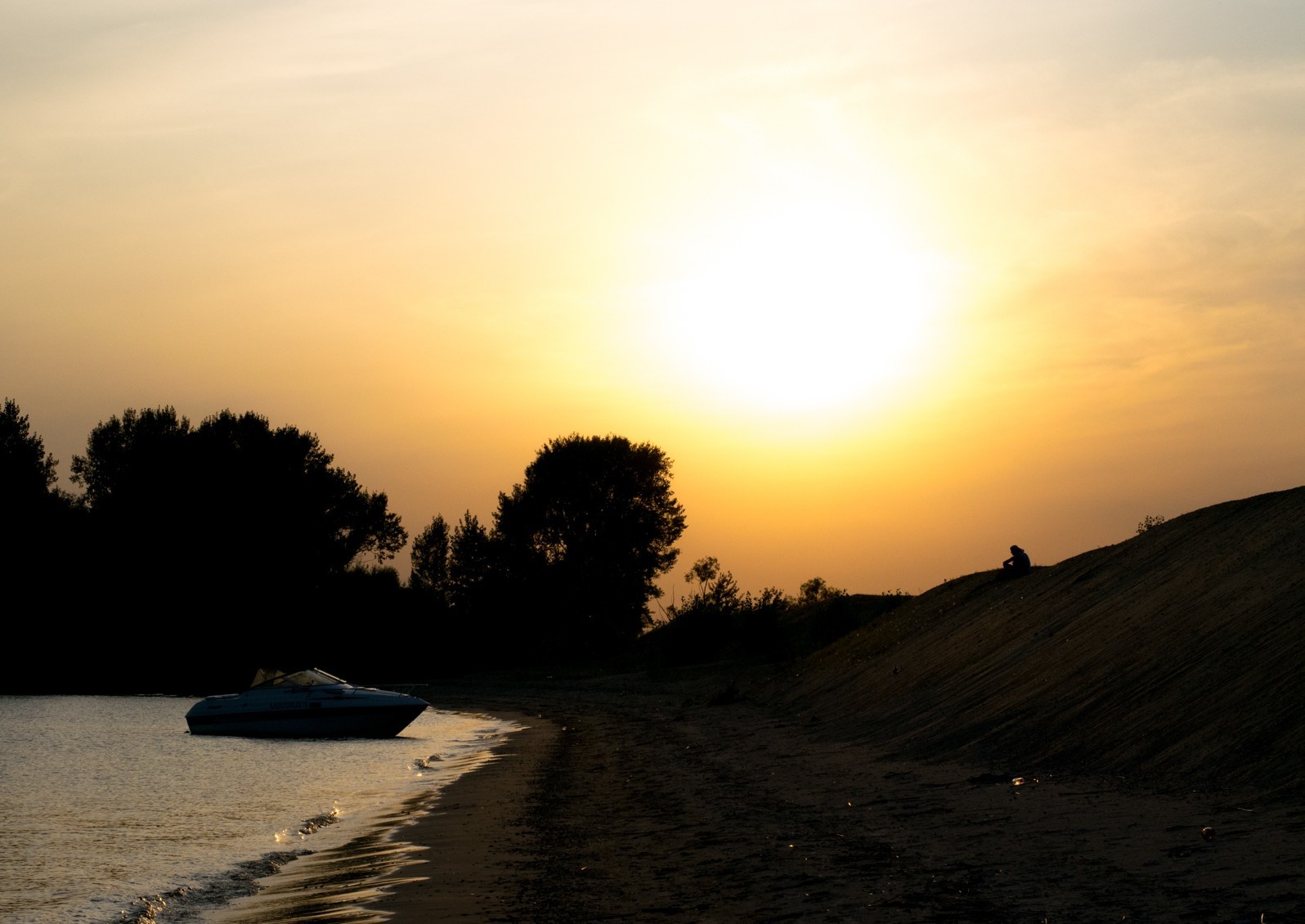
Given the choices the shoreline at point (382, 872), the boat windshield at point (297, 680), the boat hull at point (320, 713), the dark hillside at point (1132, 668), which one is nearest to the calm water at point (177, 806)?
the shoreline at point (382, 872)

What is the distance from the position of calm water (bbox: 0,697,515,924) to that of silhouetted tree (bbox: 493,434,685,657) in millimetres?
55803

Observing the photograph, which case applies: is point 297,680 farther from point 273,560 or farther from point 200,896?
point 273,560

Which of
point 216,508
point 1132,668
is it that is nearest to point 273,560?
point 216,508

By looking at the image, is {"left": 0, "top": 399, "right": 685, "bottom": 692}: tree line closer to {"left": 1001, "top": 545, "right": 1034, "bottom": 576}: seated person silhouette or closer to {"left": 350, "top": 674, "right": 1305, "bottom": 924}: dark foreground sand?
{"left": 1001, "top": 545, "right": 1034, "bottom": 576}: seated person silhouette

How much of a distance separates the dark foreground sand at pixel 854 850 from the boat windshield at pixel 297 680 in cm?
2180

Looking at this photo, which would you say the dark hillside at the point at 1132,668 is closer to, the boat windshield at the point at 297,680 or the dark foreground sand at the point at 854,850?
the dark foreground sand at the point at 854,850

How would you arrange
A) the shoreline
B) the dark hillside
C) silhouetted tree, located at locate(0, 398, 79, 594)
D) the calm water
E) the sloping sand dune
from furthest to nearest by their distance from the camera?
silhouetted tree, located at locate(0, 398, 79, 594) < the dark hillside < the calm water < the shoreline < the sloping sand dune

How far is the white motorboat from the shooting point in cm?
4141

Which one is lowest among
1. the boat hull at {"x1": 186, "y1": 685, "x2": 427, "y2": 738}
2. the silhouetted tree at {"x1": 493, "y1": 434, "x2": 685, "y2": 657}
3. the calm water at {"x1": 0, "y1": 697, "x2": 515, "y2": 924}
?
the calm water at {"x1": 0, "y1": 697, "x2": 515, "y2": 924}

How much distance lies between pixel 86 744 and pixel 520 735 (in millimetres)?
15745

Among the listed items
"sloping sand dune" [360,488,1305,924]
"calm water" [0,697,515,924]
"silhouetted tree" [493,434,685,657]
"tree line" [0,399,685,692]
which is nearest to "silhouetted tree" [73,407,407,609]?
"tree line" [0,399,685,692]

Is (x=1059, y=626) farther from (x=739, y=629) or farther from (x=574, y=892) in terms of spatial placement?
(x=739, y=629)

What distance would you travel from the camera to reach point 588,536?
106m

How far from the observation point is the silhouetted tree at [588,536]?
4090 inches
